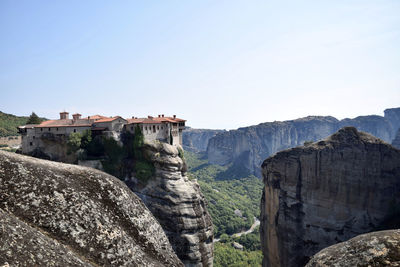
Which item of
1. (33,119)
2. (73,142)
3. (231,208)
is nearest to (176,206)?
(73,142)

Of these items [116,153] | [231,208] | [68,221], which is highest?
[68,221]

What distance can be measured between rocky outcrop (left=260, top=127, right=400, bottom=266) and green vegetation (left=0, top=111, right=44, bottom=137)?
71584mm

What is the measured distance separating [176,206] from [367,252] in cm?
3110

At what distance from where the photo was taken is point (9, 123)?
7812cm

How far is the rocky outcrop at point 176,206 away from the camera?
36469mm

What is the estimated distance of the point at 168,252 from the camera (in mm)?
9320

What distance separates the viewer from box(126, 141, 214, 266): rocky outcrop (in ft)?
120

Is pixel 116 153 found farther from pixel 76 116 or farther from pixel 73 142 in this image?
pixel 76 116

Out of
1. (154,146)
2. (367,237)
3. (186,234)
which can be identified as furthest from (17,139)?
(367,237)

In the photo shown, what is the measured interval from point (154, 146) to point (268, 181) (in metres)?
20.1

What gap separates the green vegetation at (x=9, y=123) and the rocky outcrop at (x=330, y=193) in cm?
7158

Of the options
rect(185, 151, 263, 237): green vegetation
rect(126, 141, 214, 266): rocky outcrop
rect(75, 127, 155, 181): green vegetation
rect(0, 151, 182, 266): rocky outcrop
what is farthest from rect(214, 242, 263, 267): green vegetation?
rect(0, 151, 182, 266): rocky outcrop

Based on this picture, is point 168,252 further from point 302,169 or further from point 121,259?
point 302,169

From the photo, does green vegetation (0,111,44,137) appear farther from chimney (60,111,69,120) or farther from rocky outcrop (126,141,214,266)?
rocky outcrop (126,141,214,266)
